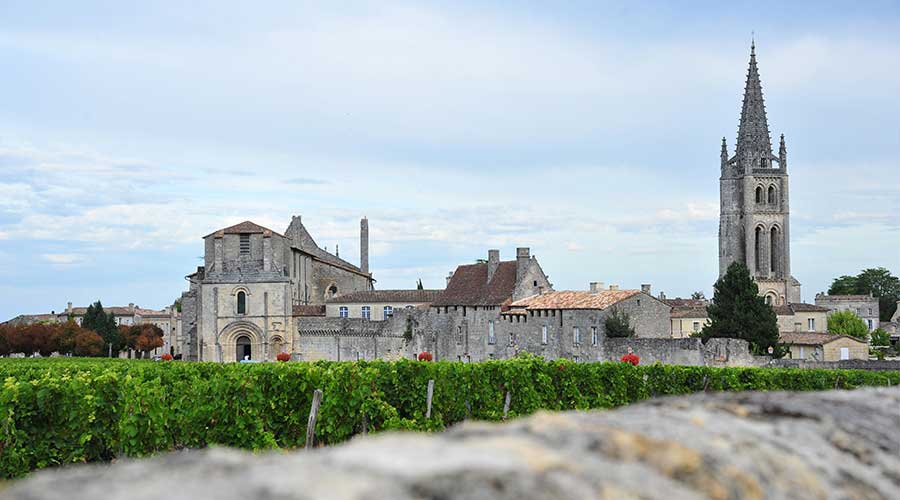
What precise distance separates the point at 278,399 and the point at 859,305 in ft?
379

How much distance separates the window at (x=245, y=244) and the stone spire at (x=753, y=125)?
6192 centimetres

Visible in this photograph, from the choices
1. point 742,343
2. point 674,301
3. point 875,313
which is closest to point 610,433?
→ point 742,343

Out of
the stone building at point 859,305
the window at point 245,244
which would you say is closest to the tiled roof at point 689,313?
the window at point 245,244

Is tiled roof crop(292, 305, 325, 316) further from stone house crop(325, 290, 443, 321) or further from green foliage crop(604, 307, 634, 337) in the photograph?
green foliage crop(604, 307, 634, 337)

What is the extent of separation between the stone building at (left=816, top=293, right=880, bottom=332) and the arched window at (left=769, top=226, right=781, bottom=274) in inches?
659

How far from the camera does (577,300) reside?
50.1m

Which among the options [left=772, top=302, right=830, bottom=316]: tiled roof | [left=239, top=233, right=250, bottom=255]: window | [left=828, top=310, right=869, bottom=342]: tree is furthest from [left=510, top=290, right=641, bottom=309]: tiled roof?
[left=828, top=310, right=869, bottom=342]: tree

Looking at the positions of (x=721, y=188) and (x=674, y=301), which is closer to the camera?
(x=674, y=301)

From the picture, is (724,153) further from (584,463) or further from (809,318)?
(584,463)

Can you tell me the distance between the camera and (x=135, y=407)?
16.2m

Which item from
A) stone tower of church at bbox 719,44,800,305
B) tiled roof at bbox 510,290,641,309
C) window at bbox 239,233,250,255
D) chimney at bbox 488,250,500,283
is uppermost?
stone tower of church at bbox 719,44,800,305

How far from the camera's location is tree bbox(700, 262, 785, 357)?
2170 inches

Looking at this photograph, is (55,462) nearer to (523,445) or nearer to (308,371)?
(308,371)

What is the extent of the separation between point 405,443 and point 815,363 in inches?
1646
